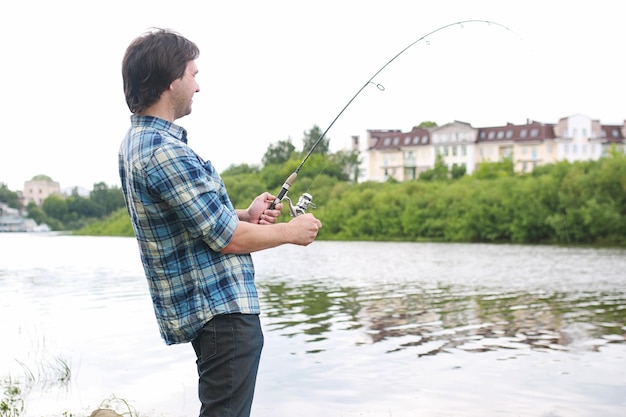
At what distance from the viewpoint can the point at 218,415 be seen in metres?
2.83

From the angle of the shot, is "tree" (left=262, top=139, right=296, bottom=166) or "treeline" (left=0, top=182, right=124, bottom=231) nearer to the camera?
"tree" (left=262, top=139, right=296, bottom=166)

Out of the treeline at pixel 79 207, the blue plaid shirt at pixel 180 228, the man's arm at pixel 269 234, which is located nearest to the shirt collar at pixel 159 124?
the blue plaid shirt at pixel 180 228

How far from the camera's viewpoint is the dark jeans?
280cm

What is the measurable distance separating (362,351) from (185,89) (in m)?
8.27

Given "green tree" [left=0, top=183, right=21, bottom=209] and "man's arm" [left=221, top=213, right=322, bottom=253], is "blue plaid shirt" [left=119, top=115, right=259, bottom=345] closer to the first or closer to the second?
"man's arm" [left=221, top=213, right=322, bottom=253]

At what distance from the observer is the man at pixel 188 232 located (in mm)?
2660

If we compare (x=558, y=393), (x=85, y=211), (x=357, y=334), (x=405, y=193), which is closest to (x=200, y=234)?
(x=558, y=393)

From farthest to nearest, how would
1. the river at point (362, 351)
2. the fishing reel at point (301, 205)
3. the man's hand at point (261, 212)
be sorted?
the river at point (362, 351), the fishing reel at point (301, 205), the man's hand at point (261, 212)

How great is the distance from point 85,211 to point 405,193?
4595 centimetres

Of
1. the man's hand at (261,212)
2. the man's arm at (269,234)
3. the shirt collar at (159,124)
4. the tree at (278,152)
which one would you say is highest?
the tree at (278,152)

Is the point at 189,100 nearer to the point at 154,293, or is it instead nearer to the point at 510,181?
the point at 154,293

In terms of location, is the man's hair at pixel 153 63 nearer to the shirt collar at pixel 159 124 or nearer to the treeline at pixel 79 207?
the shirt collar at pixel 159 124

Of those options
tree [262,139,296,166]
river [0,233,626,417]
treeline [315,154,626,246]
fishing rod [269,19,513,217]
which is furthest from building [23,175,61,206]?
fishing rod [269,19,513,217]

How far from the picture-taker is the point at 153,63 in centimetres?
273
